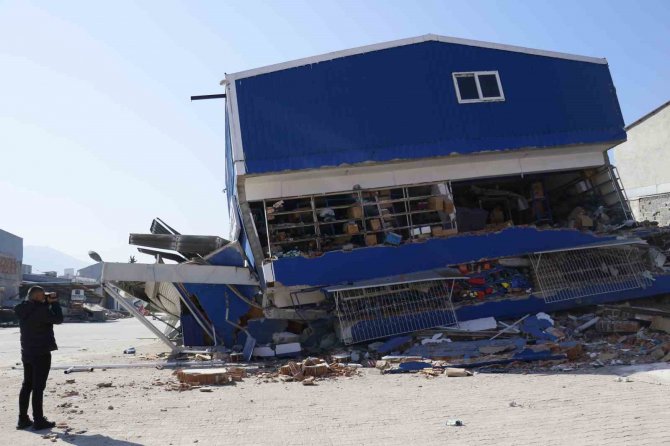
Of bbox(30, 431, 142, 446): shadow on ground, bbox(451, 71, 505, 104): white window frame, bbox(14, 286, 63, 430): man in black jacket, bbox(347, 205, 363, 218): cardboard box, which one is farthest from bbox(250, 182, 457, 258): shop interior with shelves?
bbox(30, 431, 142, 446): shadow on ground

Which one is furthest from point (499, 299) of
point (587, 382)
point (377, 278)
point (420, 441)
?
point (420, 441)

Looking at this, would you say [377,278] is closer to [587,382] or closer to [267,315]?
[267,315]

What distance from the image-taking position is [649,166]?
24.9 meters

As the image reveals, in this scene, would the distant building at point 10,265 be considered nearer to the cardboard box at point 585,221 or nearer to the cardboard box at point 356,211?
the cardboard box at point 356,211

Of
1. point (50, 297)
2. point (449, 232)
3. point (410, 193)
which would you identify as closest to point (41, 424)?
point (50, 297)

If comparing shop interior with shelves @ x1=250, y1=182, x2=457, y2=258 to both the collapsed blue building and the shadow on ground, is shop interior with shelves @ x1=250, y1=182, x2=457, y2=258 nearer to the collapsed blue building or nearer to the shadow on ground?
the collapsed blue building

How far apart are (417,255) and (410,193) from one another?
2.32 metres

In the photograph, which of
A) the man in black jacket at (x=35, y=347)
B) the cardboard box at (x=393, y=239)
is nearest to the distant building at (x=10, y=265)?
the cardboard box at (x=393, y=239)

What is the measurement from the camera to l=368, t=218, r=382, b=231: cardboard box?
1392 centimetres

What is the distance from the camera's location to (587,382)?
26.1 ft

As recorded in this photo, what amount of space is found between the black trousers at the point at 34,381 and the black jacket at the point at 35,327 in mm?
86

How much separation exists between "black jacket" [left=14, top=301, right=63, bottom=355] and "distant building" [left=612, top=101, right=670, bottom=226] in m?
24.4

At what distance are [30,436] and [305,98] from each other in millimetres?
10551

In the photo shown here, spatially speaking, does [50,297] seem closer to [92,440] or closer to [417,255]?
[92,440]
